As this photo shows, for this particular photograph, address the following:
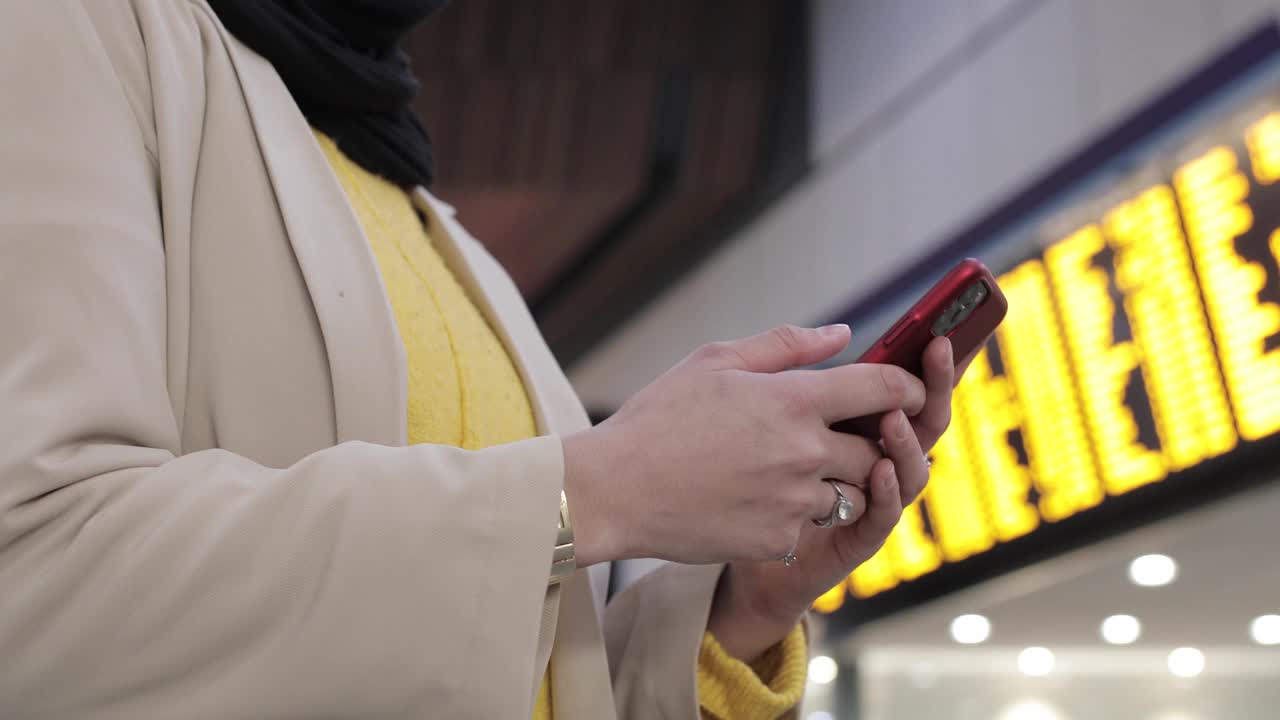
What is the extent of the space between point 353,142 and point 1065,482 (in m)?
1.78

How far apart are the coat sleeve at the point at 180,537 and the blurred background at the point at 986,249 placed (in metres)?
0.58

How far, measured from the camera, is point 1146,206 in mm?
2092

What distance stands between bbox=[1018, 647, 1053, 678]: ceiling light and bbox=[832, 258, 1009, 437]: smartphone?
249 centimetres

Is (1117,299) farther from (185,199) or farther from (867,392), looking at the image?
(185,199)

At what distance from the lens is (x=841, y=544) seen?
745mm

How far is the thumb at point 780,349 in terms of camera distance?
613 millimetres

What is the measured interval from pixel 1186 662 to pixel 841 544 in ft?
7.18

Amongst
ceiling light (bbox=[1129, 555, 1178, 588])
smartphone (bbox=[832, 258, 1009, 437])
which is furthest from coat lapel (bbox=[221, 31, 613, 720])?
ceiling light (bbox=[1129, 555, 1178, 588])

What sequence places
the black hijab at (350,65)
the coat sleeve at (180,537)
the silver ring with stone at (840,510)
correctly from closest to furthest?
the coat sleeve at (180,537)
the silver ring with stone at (840,510)
the black hijab at (350,65)

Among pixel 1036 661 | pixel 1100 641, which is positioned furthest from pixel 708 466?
pixel 1036 661

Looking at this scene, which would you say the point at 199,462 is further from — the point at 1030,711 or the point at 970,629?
the point at 1030,711

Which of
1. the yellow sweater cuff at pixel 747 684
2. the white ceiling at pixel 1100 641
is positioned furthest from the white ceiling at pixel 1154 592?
the yellow sweater cuff at pixel 747 684

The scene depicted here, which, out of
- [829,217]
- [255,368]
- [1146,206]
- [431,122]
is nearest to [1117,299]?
[1146,206]

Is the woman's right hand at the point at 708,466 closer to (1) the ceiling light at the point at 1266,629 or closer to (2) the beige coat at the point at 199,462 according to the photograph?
(2) the beige coat at the point at 199,462
